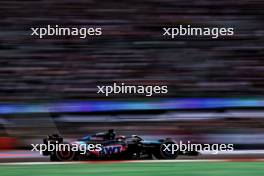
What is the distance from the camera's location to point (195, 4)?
30.8 ft

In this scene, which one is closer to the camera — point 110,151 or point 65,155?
point 65,155

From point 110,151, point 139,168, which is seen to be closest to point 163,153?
point 110,151

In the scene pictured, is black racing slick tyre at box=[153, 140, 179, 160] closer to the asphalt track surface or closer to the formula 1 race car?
the formula 1 race car

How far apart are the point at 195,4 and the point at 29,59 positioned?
9.17 feet

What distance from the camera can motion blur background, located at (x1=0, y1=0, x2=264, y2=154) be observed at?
24.9 feet

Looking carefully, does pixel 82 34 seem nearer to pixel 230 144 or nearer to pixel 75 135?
pixel 75 135

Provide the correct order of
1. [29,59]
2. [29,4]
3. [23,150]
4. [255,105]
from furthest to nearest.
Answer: [29,4] < [29,59] < [255,105] < [23,150]

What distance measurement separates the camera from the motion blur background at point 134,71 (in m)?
7.60

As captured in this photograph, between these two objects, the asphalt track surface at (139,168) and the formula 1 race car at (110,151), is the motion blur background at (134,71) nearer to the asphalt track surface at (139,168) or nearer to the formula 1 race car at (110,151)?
the formula 1 race car at (110,151)

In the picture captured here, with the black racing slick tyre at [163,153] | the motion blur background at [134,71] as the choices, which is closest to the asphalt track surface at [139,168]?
the black racing slick tyre at [163,153]

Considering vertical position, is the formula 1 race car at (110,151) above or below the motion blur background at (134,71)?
below

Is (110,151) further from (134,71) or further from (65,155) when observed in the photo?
(134,71)

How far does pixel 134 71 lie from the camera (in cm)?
840

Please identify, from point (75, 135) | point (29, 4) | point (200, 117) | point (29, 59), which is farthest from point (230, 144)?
point (29, 4)
